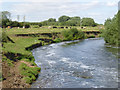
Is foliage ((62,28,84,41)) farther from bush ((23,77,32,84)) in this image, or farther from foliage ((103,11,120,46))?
bush ((23,77,32,84))

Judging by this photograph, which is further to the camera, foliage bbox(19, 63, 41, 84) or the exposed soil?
foliage bbox(19, 63, 41, 84)

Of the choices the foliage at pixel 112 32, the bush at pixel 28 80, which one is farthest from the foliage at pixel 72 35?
the bush at pixel 28 80

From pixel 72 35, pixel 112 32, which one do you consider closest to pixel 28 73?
pixel 112 32

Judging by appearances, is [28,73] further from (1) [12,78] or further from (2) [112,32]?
(2) [112,32]

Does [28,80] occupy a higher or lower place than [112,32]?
lower

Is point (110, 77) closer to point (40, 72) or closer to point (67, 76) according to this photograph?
point (67, 76)

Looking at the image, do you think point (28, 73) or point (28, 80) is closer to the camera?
point (28, 80)

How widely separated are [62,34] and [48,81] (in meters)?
64.8

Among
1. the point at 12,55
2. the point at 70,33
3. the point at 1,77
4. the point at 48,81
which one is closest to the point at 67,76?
the point at 48,81

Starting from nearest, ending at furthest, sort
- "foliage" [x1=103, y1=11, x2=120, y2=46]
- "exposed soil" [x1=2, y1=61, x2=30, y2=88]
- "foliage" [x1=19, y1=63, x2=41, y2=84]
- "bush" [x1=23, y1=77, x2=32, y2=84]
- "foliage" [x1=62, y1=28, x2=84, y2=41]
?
1. "exposed soil" [x1=2, y1=61, x2=30, y2=88]
2. "bush" [x1=23, y1=77, x2=32, y2=84]
3. "foliage" [x1=19, y1=63, x2=41, y2=84]
4. "foliage" [x1=103, y1=11, x2=120, y2=46]
5. "foliage" [x1=62, y1=28, x2=84, y2=41]

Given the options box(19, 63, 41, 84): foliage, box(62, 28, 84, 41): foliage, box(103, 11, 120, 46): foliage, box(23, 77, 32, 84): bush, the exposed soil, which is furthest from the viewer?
box(62, 28, 84, 41): foliage

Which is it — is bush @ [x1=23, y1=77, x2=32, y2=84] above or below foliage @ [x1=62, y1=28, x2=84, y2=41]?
below

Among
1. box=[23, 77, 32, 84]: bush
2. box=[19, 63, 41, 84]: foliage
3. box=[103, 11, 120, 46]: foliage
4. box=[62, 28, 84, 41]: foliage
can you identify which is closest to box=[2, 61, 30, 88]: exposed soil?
box=[23, 77, 32, 84]: bush

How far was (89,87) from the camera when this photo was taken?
2077cm
